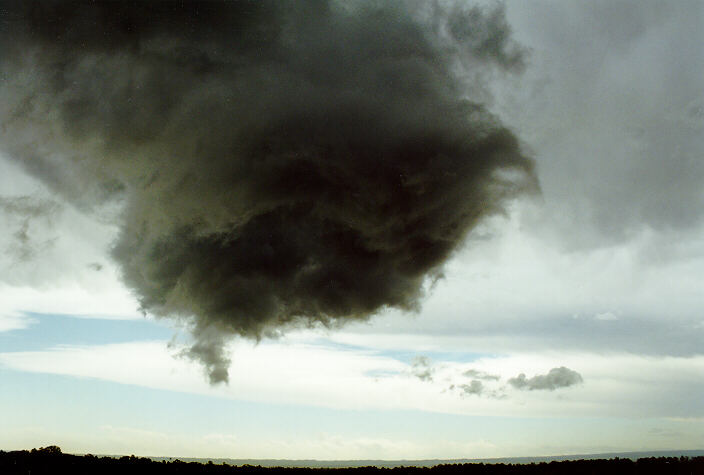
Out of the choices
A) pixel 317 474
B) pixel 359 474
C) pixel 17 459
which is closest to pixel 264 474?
pixel 317 474

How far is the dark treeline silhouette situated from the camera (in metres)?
84.3

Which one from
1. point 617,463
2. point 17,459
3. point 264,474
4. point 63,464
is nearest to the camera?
point 264,474

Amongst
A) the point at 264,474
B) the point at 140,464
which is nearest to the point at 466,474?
the point at 264,474

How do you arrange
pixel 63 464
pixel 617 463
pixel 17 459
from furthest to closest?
pixel 617 463 < pixel 17 459 < pixel 63 464

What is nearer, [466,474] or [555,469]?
[466,474]

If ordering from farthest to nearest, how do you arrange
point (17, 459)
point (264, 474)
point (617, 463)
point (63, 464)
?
point (617, 463) → point (17, 459) → point (63, 464) → point (264, 474)

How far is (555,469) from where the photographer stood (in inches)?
3910

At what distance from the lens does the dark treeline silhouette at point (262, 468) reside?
3319 inches

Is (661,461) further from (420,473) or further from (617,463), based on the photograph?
(420,473)

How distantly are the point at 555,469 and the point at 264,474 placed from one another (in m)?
52.9

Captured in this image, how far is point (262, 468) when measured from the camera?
309 ft

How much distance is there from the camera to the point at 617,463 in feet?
350

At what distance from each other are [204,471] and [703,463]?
84.7m

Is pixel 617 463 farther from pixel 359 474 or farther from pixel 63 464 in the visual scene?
pixel 63 464
